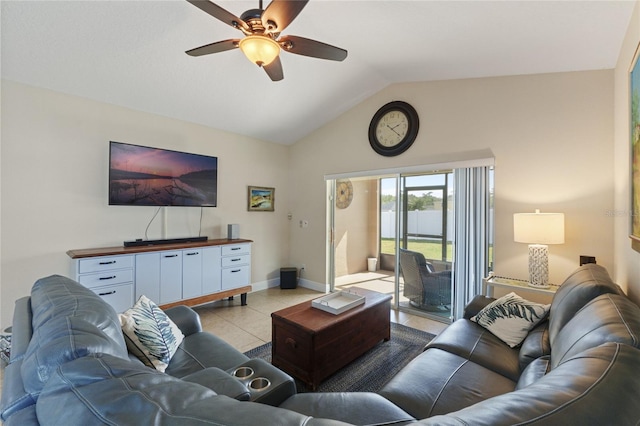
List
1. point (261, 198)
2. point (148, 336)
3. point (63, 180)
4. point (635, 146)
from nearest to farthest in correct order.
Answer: point (148, 336)
point (635, 146)
point (63, 180)
point (261, 198)

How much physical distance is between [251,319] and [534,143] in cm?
373

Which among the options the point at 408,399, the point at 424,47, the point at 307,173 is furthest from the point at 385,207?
the point at 408,399

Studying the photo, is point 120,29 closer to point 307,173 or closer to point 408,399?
point 307,173

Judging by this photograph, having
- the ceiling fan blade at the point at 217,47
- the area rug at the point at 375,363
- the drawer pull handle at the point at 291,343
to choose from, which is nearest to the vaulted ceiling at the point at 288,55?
the ceiling fan blade at the point at 217,47

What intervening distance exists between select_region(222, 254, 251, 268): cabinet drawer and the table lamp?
327 cm

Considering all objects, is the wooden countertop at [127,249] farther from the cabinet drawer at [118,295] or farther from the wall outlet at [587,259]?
the wall outlet at [587,259]

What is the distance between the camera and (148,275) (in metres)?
2.99

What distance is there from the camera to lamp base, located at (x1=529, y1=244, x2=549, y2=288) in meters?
2.52

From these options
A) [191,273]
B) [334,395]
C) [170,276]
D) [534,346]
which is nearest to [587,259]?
[534,346]

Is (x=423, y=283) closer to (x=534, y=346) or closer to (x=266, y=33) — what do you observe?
(x=534, y=346)

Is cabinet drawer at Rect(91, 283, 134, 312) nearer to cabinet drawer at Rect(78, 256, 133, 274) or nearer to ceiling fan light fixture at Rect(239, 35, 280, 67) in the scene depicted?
cabinet drawer at Rect(78, 256, 133, 274)

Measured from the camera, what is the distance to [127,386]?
617 millimetres

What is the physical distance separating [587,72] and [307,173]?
142 inches

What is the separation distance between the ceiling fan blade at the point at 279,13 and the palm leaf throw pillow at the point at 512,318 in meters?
2.37
